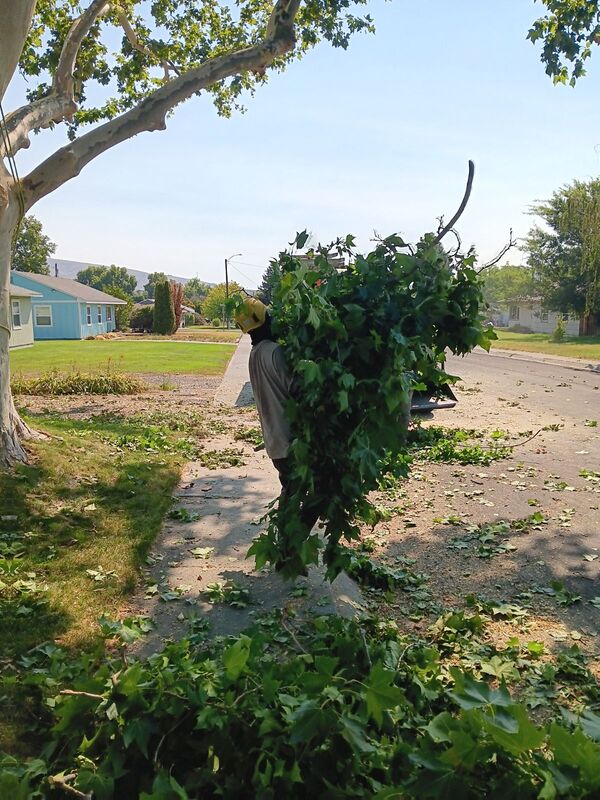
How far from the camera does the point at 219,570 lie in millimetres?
5070

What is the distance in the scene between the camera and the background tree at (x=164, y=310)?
165 feet

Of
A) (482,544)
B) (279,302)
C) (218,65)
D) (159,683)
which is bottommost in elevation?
(482,544)

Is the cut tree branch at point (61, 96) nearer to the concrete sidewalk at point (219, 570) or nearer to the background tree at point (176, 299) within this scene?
the concrete sidewalk at point (219, 570)

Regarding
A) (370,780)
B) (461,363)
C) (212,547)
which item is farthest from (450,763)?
(461,363)

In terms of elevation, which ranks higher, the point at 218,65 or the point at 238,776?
the point at 218,65

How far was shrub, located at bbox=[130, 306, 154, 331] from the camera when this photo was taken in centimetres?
5693

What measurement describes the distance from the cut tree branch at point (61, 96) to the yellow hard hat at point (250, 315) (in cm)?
535

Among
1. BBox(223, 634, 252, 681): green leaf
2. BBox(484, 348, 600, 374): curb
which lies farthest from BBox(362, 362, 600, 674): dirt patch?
BBox(484, 348, 600, 374): curb

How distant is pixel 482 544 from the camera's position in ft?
19.1

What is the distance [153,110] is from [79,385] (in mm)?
10123

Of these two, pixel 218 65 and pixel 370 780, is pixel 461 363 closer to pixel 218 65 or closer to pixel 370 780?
pixel 218 65

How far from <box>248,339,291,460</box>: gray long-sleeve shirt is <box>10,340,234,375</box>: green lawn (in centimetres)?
1666

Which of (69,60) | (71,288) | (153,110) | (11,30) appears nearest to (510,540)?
(11,30)

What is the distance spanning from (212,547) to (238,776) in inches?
127
